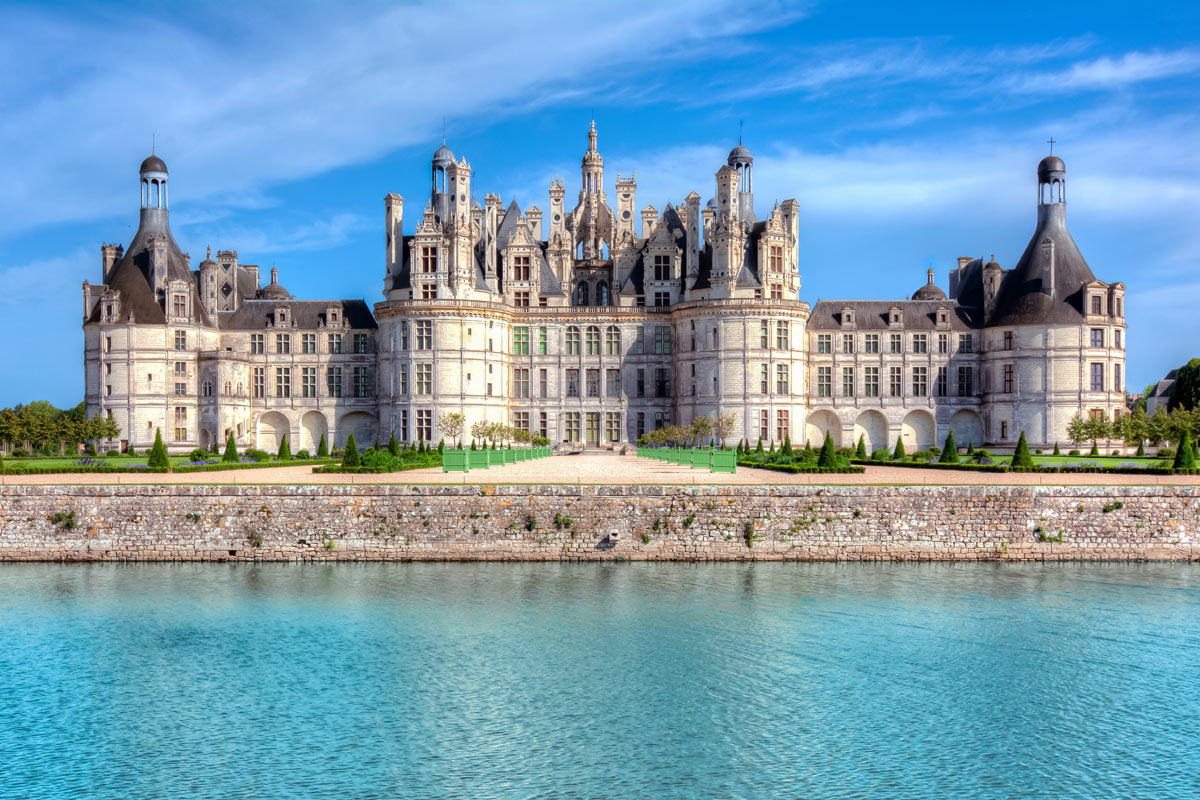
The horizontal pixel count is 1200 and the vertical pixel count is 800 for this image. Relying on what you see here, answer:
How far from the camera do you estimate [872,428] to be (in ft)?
245

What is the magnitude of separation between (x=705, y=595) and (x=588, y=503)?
5.95 meters

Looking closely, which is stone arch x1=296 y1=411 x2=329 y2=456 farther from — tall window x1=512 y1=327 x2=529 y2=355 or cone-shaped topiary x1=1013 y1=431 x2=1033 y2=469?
cone-shaped topiary x1=1013 y1=431 x2=1033 y2=469

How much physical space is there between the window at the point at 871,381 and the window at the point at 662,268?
14.8 meters

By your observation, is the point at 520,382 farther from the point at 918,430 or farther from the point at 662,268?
the point at 918,430

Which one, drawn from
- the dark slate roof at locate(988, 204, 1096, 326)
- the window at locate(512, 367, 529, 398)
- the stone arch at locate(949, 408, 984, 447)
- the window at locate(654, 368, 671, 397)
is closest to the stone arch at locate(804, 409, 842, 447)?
the stone arch at locate(949, 408, 984, 447)

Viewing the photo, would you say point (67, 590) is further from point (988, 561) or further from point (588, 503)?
point (988, 561)

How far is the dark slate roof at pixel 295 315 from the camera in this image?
7531 centimetres

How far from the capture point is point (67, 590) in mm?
29844

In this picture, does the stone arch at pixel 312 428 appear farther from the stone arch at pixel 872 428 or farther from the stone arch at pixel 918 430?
the stone arch at pixel 918 430

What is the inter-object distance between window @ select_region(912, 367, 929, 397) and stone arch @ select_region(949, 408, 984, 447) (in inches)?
105

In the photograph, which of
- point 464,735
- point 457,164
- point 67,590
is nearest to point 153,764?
point 464,735

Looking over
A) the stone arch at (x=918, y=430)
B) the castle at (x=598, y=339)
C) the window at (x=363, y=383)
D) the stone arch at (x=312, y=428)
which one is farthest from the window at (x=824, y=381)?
the stone arch at (x=312, y=428)

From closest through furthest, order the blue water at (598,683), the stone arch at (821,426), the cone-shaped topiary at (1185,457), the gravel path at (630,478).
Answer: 1. the blue water at (598,683)
2. the gravel path at (630,478)
3. the cone-shaped topiary at (1185,457)
4. the stone arch at (821,426)

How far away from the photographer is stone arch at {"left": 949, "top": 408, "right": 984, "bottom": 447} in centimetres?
7438
